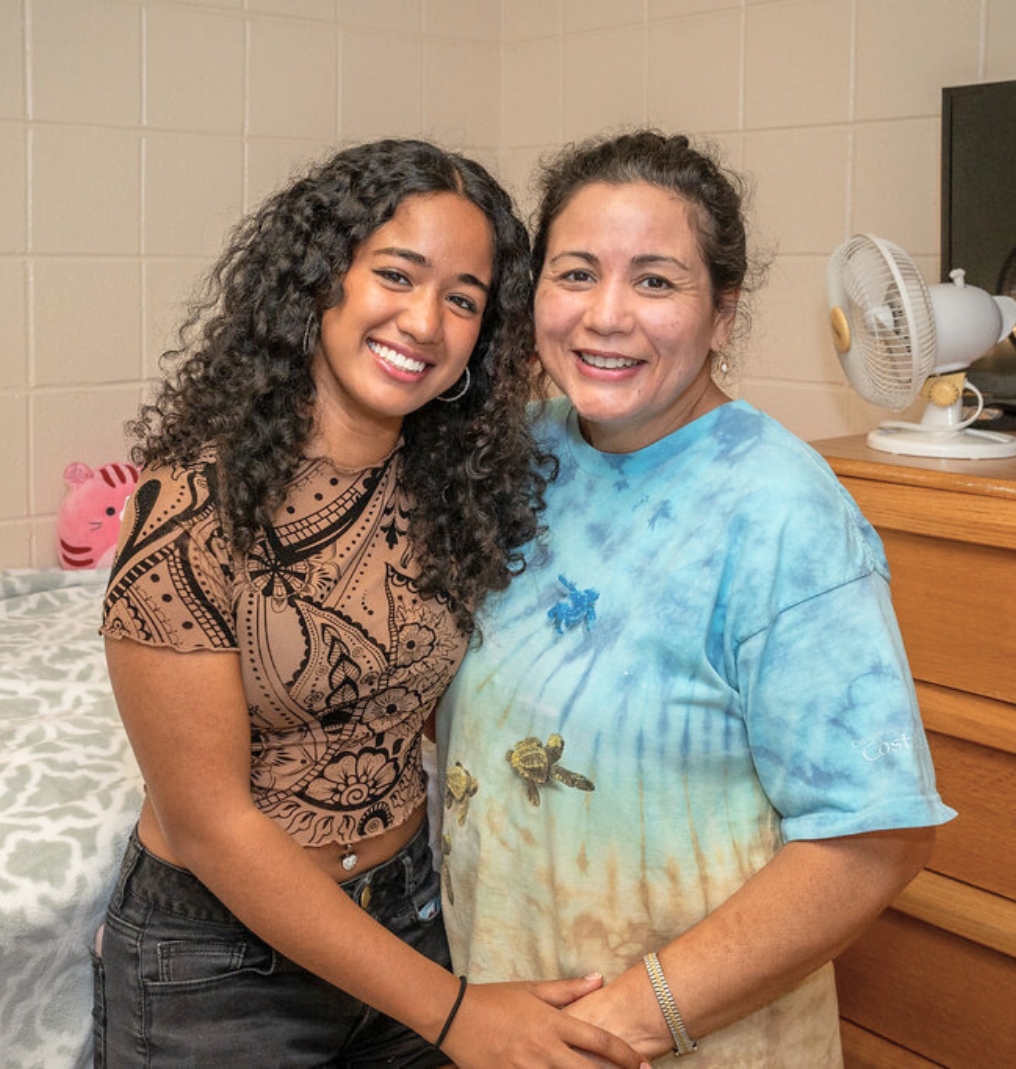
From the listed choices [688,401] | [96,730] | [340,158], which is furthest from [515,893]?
[340,158]

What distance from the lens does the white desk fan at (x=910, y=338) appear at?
2.02 metres

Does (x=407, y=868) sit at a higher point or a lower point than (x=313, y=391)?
lower

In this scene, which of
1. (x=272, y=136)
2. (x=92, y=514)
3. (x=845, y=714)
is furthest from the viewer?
(x=272, y=136)

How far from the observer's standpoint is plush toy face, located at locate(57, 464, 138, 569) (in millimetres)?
2625

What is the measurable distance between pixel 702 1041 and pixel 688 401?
27.3 inches

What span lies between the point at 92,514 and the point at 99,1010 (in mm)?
1298

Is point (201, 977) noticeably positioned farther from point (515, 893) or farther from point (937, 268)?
point (937, 268)

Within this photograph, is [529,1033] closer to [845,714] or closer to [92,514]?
[845,714]

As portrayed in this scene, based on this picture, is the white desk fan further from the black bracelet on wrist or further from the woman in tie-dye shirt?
the black bracelet on wrist

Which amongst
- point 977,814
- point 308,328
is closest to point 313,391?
point 308,328

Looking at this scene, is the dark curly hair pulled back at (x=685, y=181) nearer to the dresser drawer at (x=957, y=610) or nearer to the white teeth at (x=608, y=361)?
the white teeth at (x=608, y=361)

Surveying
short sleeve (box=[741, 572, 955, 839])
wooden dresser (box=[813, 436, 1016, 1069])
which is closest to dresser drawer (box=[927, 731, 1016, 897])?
wooden dresser (box=[813, 436, 1016, 1069])

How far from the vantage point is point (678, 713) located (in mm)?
1334

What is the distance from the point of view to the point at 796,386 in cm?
275
